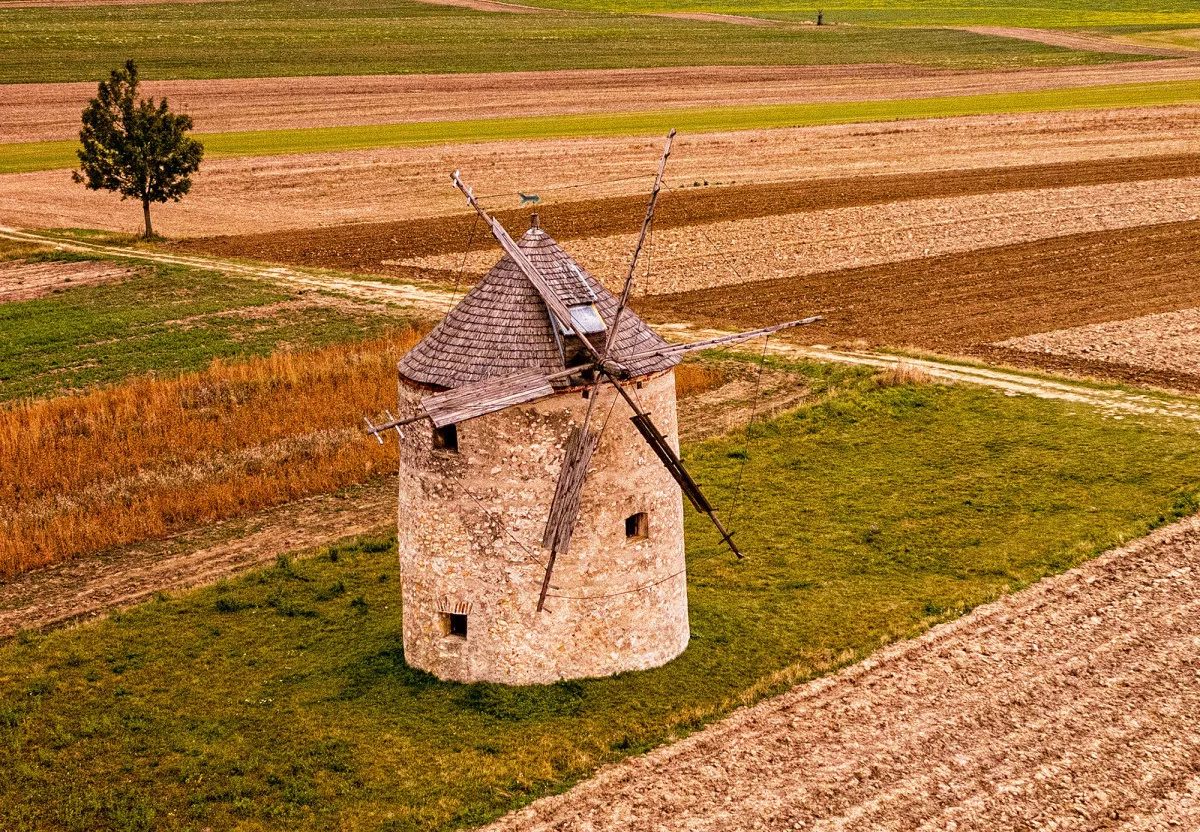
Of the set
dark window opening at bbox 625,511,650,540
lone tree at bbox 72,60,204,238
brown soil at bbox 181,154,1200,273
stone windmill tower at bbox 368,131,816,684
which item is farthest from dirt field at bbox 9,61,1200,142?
dark window opening at bbox 625,511,650,540

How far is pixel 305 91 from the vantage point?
309ft

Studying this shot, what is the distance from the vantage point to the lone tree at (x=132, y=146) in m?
56.8

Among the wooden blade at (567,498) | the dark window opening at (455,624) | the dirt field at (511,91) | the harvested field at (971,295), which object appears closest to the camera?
the wooden blade at (567,498)

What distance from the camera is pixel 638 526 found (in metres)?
20.4

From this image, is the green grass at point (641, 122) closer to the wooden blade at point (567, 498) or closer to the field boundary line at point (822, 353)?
the field boundary line at point (822, 353)

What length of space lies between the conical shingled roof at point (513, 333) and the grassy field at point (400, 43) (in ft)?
270

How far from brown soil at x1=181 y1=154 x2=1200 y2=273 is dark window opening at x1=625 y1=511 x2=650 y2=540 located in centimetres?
3270

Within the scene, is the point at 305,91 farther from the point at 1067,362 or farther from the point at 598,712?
the point at 598,712

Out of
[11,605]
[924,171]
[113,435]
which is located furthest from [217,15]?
[11,605]

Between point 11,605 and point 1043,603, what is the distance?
1646 cm

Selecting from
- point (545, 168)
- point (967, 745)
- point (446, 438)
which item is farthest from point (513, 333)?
point (545, 168)

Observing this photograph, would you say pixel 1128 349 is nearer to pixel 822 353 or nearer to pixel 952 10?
pixel 822 353

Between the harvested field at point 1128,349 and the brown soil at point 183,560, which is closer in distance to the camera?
the brown soil at point 183,560

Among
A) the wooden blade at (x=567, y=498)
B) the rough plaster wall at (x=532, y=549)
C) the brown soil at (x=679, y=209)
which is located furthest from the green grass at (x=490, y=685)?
the brown soil at (x=679, y=209)
